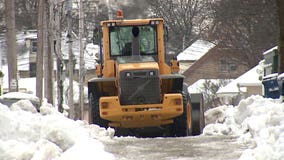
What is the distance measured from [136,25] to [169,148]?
243 inches

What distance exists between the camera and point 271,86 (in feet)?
60.3

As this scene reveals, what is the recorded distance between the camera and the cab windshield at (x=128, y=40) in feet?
57.5

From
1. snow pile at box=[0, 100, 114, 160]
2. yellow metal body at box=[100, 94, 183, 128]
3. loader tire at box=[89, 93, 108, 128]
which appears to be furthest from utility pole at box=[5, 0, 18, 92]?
snow pile at box=[0, 100, 114, 160]

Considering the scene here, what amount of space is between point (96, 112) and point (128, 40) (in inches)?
74.8

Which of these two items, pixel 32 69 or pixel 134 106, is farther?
pixel 32 69

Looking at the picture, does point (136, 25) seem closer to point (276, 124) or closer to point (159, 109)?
point (159, 109)

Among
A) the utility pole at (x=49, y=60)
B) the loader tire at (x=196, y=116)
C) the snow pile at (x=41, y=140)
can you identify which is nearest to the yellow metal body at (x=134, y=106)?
the loader tire at (x=196, y=116)

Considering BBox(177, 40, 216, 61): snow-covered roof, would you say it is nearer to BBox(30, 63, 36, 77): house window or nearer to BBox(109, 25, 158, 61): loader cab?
BBox(30, 63, 36, 77): house window

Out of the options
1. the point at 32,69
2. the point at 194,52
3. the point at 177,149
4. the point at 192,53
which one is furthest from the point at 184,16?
A: the point at 177,149

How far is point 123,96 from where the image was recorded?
53.1ft

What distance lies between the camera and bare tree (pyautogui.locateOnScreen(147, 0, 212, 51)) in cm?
6119

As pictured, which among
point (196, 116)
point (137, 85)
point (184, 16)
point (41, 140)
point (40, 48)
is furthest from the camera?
point (184, 16)

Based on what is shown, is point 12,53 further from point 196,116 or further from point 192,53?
point 192,53

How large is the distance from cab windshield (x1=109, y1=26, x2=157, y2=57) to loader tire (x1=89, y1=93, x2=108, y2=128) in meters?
1.13
